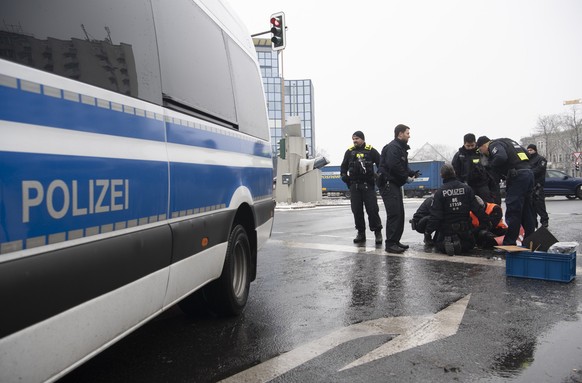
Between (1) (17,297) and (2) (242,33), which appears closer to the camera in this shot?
(1) (17,297)

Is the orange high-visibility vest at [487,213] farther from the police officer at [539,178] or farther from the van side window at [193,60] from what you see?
the van side window at [193,60]

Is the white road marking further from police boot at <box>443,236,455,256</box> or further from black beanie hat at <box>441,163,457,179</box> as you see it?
black beanie hat at <box>441,163,457,179</box>

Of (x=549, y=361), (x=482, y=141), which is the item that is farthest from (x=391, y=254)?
(x=549, y=361)

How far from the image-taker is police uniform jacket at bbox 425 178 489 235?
6543 millimetres

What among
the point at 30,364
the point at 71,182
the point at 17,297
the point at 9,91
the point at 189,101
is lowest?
the point at 30,364

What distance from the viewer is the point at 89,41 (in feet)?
6.69

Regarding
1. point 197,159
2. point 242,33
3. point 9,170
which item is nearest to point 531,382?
point 197,159

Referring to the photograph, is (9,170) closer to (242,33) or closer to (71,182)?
(71,182)

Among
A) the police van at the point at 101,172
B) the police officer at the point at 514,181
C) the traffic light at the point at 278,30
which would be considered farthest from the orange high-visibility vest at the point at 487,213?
the traffic light at the point at 278,30

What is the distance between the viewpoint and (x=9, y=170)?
150 cm

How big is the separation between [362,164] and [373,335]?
462 centimetres

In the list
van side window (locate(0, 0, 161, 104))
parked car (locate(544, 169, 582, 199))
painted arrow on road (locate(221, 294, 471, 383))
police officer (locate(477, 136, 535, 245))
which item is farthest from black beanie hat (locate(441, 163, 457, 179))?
parked car (locate(544, 169, 582, 199))

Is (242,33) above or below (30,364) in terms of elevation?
above

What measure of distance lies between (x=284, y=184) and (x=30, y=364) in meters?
19.8
